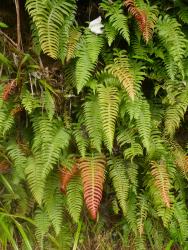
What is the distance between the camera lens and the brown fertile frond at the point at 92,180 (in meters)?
3.03

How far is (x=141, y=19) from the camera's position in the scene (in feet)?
9.69

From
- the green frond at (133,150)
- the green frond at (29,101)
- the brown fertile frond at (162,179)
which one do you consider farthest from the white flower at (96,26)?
the brown fertile frond at (162,179)

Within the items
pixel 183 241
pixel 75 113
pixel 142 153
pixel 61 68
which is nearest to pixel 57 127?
pixel 75 113

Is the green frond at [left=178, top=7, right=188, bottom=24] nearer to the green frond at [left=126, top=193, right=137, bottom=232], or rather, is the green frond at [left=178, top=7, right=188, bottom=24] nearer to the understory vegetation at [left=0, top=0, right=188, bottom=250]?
the understory vegetation at [left=0, top=0, right=188, bottom=250]

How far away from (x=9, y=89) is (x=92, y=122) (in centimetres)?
71

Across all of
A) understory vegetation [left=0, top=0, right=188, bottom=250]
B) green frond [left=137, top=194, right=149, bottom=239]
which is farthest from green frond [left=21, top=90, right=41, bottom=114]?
green frond [left=137, top=194, right=149, bottom=239]

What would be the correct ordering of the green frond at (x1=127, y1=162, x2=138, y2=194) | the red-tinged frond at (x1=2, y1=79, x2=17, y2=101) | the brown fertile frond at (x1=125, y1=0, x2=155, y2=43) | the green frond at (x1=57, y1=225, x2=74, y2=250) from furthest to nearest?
the green frond at (x1=57, y1=225, x2=74, y2=250), the green frond at (x1=127, y1=162, x2=138, y2=194), the red-tinged frond at (x1=2, y1=79, x2=17, y2=101), the brown fertile frond at (x1=125, y1=0, x2=155, y2=43)

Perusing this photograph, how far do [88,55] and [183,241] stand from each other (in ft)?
5.87

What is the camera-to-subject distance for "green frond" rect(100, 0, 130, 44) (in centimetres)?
300

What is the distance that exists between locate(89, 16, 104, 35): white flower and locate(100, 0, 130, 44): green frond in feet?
0.32

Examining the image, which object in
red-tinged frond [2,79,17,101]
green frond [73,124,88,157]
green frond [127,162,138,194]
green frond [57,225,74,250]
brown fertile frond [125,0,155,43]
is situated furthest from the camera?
green frond [57,225,74,250]

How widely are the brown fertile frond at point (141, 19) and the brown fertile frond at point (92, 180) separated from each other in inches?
41.6

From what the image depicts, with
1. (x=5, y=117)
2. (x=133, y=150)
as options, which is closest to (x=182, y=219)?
(x=133, y=150)

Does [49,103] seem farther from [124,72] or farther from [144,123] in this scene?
[144,123]
